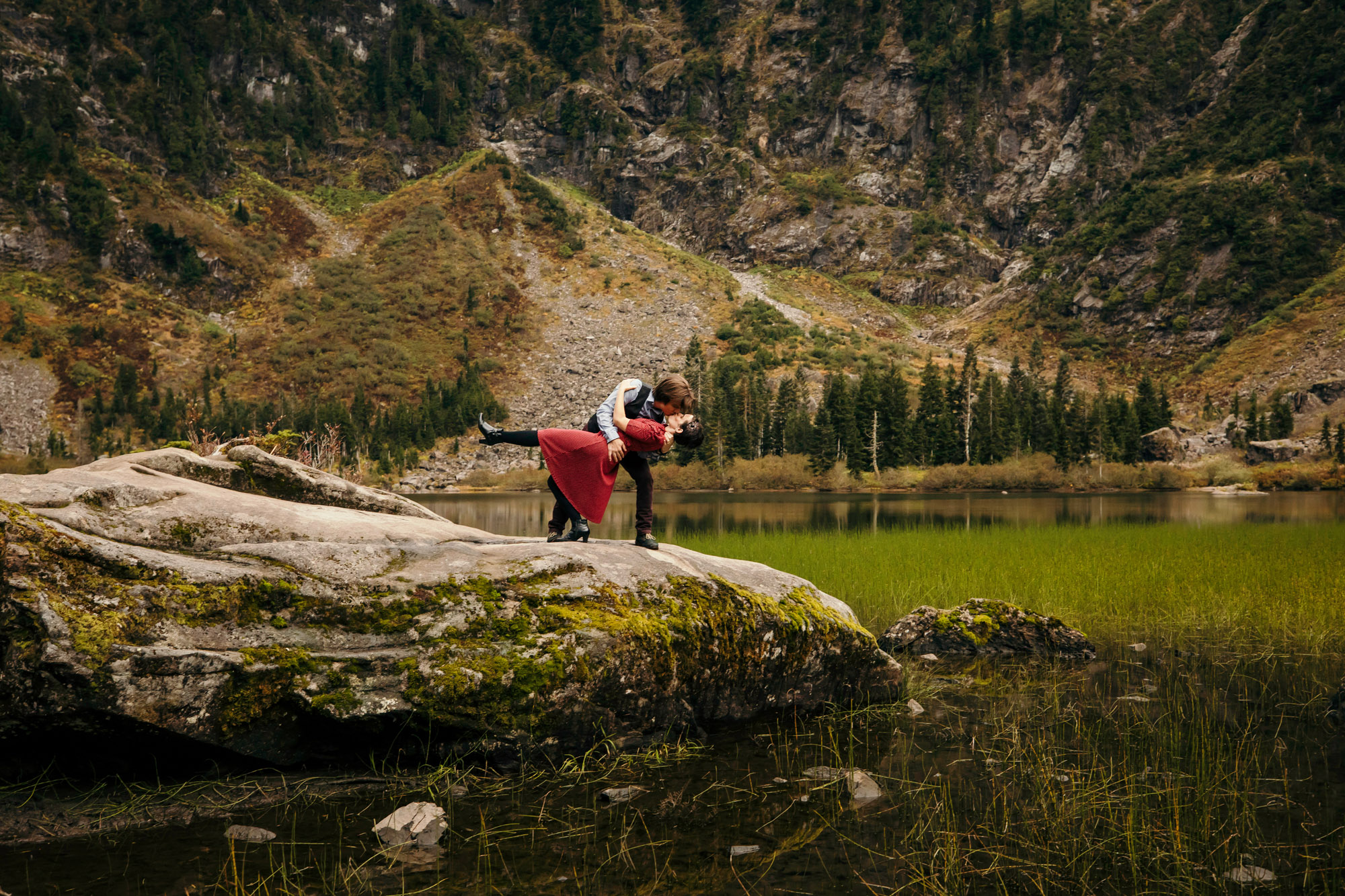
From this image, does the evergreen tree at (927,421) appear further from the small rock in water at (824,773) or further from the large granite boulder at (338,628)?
the small rock in water at (824,773)

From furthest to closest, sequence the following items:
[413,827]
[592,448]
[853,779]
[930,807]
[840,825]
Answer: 1. [592,448]
2. [853,779]
3. [930,807]
4. [840,825]
5. [413,827]

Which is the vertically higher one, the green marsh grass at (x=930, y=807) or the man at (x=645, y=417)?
the man at (x=645, y=417)

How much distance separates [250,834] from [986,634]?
10.4m

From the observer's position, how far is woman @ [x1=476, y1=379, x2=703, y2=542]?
8.43m

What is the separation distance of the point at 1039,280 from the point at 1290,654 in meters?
209

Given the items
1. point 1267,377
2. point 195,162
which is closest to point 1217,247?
point 1267,377

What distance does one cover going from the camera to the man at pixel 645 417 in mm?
8648

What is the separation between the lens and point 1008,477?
72.8 m

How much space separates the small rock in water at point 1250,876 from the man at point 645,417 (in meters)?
5.58

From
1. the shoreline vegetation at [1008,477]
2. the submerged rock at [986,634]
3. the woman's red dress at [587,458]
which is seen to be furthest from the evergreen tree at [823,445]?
the woman's red dress at [587,458]

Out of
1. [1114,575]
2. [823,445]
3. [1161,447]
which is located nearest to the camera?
[1114,575]

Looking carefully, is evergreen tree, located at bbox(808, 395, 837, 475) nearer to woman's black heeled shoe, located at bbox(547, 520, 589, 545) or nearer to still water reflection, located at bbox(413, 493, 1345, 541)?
still water reflection, located at bbox(413, 493, 1345, 541)

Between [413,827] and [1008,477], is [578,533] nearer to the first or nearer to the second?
[413,827]

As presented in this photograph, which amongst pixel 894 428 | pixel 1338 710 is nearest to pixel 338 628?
pixel 1338 710
